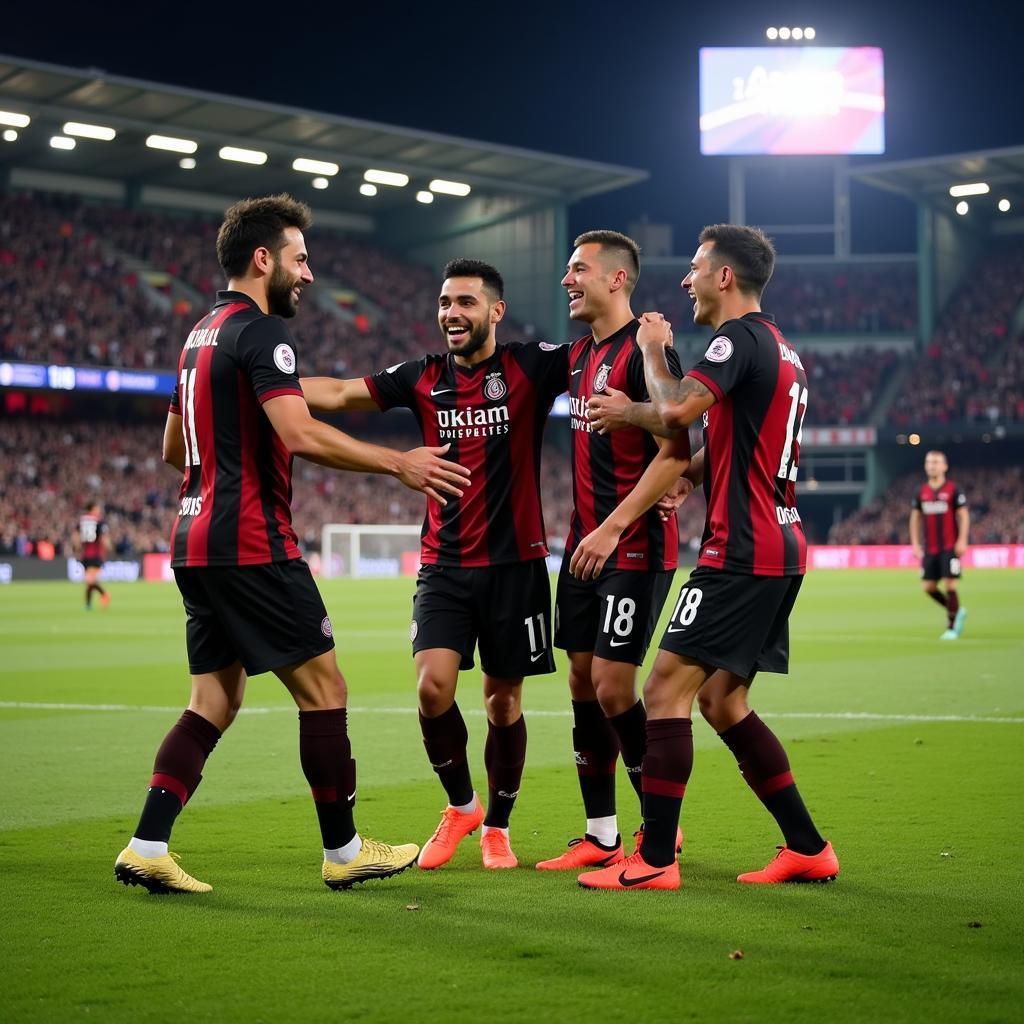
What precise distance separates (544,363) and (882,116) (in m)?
59.7

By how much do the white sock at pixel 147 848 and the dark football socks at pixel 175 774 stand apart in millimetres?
12

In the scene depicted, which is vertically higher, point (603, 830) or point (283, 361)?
point (283, 361)

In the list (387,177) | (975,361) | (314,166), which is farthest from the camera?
(975,361)

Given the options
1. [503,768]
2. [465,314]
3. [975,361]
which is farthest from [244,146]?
[503,768]

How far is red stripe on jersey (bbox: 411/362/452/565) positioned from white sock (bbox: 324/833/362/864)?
4.43 feet

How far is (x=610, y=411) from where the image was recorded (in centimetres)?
561

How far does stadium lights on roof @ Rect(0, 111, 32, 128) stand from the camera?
1715 inches

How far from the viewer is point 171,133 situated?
155ft

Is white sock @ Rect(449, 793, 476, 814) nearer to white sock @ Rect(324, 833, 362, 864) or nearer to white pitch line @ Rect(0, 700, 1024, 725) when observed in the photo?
white sock @ Rect(324, 833, 362, 864)

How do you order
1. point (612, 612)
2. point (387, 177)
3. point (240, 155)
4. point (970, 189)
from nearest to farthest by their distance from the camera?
point (612, 612) → point (240, 155) → point (387, 177) → point (970, 189)

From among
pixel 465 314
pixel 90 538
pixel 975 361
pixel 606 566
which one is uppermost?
pixel 975 361

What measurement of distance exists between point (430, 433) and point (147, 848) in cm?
214

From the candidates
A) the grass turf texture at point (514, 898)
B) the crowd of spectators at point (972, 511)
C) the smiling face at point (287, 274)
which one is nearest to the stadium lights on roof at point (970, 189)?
the crowd of spectators at point (972, 511)

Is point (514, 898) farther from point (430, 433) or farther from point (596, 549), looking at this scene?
point (430, 433)
